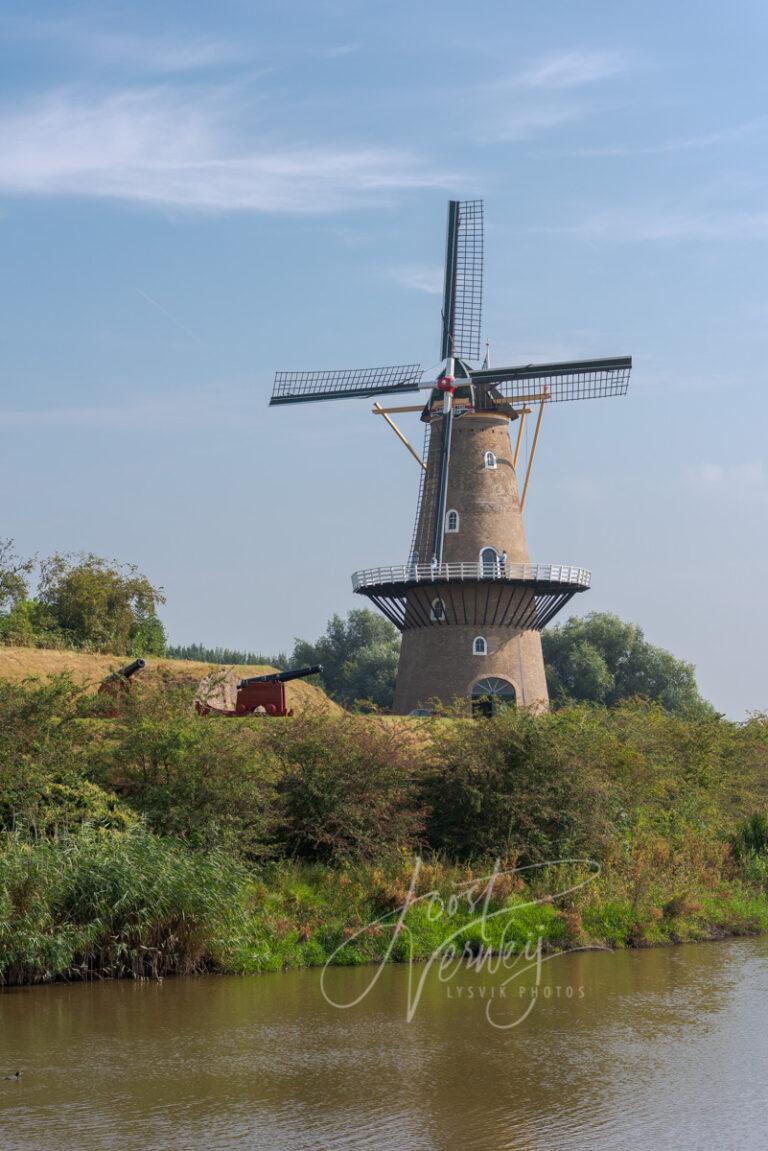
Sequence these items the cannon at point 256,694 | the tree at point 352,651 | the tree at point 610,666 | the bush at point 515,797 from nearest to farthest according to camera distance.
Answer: the bush at point 515,797, the cannon at point 256,694, the tree at point 610,666, the tree at point 352,651

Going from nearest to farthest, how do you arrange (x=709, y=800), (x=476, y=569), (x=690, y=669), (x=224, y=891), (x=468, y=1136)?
(x=468, y=1136)
(x=224, y=891)
(x=709, y=800)
(x=476, y=569)
(x=690, y=669)

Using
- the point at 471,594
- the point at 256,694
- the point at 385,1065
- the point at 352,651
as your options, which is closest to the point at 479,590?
the point at 471,594

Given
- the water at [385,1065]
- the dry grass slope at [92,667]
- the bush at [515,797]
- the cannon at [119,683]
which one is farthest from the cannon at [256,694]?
the water at [385,1065]

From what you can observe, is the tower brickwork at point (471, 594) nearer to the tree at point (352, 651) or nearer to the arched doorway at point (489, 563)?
the arched doorway at point (489, 563)

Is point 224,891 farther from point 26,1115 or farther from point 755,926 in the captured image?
point 755,926

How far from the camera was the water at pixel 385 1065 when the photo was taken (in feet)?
32.5

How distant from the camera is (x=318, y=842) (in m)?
19.1

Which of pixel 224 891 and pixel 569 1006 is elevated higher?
pixel 224 891

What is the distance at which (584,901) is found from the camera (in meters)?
19.6

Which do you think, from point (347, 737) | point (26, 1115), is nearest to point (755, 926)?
point (347, 737)

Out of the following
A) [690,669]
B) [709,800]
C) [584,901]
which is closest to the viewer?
[584,901]

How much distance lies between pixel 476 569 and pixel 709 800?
1097 cm

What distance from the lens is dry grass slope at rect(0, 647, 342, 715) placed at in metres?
24.3

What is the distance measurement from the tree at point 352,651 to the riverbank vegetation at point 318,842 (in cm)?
4575
